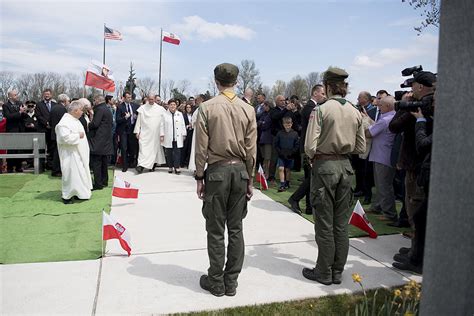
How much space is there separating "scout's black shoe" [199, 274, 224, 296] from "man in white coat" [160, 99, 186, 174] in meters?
7.01

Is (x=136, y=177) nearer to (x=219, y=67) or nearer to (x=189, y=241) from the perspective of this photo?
(x=189, y=241)

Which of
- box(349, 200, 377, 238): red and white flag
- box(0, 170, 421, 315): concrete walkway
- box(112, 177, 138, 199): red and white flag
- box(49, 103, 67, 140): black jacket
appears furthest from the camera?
box(49, 103, 67, 140): black jacket

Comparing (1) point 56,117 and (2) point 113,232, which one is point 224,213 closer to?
(2) point 113,232

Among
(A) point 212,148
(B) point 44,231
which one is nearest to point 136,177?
(B) point 44,231

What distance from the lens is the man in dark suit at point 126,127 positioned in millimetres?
10992

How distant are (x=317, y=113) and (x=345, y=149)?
47 centimetres

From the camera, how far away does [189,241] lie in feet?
17.1

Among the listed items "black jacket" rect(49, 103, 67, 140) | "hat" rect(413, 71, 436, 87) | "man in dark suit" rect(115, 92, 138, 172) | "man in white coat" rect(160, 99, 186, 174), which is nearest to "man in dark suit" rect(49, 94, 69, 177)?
"black jacket" rect(49, 103, 67, 140)

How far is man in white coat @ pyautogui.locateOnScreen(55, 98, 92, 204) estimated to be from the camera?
22.0ft

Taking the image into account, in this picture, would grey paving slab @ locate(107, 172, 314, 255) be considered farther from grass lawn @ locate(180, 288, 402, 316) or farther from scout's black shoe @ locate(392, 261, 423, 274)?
grass lawn @ locate(180, 288, 402, 316)

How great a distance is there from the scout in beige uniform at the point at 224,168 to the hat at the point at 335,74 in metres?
0.89

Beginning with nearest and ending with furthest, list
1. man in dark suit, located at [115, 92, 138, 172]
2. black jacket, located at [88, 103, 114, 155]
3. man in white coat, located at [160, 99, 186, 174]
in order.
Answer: black jacket, located at [88, 103, 114, 155] → man in white coat, located at [160, 99, 186, 174] → man in dark suit, located at [115, 92, 138, 172]

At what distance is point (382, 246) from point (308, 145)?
2242mm

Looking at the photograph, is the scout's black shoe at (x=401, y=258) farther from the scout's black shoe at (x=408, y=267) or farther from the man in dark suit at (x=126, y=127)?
Answer: the man in dark suit at (x=126, y=127)
